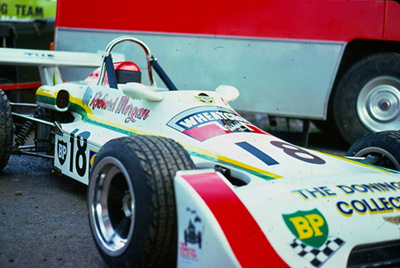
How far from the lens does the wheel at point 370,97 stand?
22.3 ft

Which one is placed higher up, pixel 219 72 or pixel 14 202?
pixel 219 72

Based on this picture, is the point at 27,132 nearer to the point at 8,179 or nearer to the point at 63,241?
the point at 8,179

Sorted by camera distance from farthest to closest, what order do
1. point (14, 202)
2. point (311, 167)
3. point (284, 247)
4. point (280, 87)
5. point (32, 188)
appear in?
point (280, 87)
point (32, 188)
point (14, 202)
point (311, 167)
point (284, 247)

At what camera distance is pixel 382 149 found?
385 cm

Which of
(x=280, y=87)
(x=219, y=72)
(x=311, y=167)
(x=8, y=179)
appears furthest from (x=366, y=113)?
(x=8, y=179)

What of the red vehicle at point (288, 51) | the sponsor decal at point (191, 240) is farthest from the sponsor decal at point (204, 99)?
the red vehicle at point (288, 51)

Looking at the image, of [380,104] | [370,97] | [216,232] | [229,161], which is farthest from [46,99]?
[380,104]

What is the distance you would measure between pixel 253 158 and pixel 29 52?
138 inches

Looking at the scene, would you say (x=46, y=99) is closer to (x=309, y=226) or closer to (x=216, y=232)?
(x=216, y=232)

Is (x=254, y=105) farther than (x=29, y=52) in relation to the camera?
Yes

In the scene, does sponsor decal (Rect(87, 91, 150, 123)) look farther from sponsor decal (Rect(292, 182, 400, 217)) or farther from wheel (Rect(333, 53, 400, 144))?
wheel (Rect(333, 53, 400, 144))

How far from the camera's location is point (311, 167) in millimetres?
3268

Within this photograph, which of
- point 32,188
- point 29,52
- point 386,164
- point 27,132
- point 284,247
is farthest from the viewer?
point 29,52

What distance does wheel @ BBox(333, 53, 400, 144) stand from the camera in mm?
6801
